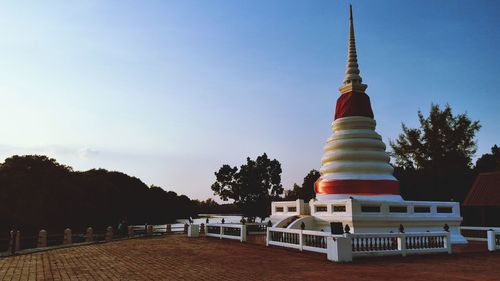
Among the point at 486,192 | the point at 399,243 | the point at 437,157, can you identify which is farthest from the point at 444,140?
the point at 399,243

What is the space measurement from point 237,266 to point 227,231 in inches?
565

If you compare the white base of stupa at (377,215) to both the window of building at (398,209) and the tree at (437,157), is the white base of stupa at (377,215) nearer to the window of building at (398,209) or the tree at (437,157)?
the window of building at (398,209)

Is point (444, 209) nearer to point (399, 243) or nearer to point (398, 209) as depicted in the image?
point (398, 209)

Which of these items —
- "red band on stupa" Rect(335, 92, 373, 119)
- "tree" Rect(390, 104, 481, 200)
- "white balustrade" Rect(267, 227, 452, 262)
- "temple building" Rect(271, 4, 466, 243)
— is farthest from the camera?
"tree" Rect(390, 104, 481, 200)

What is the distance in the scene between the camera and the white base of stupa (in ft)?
84.3

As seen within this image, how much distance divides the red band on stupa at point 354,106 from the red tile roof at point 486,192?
10.7 meters

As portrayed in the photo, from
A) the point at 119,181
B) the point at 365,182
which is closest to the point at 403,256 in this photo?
the point at 365,182

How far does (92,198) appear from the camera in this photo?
238 ft

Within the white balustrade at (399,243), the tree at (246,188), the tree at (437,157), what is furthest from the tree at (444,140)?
the white balustrade at (399,243)

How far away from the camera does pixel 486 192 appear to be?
111 feet

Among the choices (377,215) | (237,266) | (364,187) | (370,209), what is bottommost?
(237,266)

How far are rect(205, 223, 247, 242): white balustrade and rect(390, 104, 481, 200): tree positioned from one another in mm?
29786

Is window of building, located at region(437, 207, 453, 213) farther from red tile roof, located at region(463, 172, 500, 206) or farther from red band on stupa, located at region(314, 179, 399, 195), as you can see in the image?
red tile roof, located at region(463, 172, 500, 206)

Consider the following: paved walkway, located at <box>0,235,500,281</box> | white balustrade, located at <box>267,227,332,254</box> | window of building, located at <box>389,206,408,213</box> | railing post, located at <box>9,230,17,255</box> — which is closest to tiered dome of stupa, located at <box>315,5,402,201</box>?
window of building, located at <box>389,206,408,213</box>
